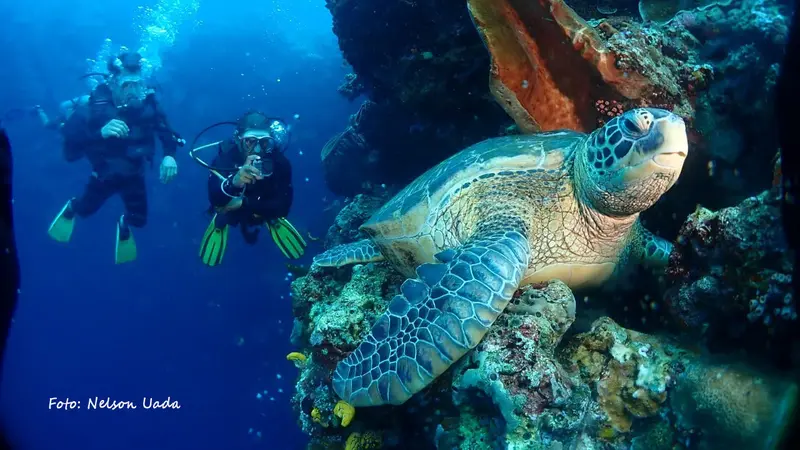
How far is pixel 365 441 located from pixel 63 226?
329 inches

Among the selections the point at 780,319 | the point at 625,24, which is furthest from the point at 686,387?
the point at 625,24

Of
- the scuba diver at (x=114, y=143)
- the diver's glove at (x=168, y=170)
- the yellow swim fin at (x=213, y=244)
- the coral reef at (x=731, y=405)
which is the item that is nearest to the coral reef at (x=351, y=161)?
the yellow swim fin at (x=213, y=244)

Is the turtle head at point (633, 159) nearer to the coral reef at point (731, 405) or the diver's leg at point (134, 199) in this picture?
the coral reef at point (731, 405)

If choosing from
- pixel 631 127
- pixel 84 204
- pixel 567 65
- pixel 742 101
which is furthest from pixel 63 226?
pixel 742 101

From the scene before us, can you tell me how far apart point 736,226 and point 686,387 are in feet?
2.34

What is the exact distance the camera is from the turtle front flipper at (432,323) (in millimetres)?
1894

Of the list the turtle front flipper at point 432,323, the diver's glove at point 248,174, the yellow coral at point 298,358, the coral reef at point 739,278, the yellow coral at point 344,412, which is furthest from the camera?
the diver's glove at point 248,174

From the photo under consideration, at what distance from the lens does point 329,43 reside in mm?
23234

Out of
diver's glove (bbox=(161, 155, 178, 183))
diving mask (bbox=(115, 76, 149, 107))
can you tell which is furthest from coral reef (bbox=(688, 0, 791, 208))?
diving mask (bbox=(115, 76, 149, 107))

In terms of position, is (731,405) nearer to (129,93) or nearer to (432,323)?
(432,323)

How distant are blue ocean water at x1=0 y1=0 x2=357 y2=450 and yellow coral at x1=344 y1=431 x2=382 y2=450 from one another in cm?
956

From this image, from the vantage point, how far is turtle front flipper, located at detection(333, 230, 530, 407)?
6.21 feet

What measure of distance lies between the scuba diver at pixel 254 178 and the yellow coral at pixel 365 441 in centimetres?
351

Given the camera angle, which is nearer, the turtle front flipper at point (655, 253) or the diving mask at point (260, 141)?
the turtle front flipper at point (655, 253)
